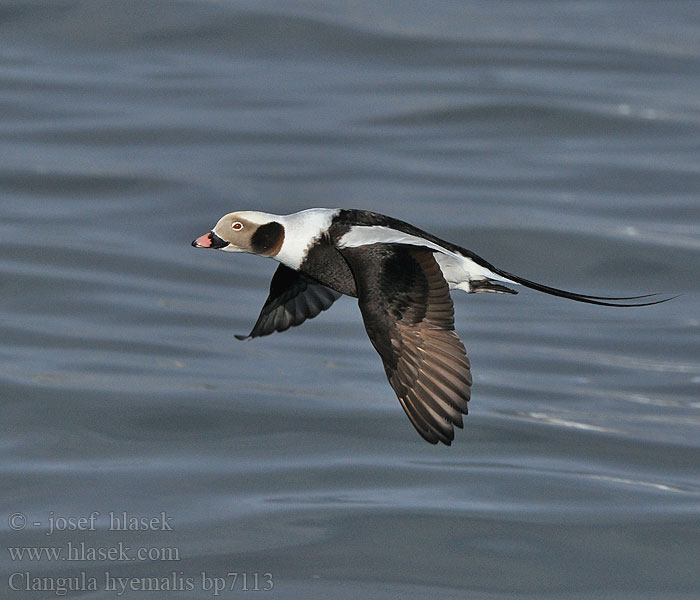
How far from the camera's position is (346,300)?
37.9ft

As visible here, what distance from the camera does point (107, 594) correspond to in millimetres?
6629

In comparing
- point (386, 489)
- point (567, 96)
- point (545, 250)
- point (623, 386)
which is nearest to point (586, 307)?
point (545, 250)

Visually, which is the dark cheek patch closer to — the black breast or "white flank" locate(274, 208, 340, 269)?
"white flank" locate(274, 208, 340, 269)

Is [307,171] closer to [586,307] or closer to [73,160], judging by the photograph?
[73,160]

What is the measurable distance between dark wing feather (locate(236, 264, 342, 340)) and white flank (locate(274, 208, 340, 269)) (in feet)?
2.29

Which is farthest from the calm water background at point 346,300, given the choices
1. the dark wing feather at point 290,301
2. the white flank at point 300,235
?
the white flank at point 300,235

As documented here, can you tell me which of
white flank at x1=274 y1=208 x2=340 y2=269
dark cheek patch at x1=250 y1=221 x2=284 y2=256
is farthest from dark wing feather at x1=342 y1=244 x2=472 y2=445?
dark cheek patch at x1=250 y1=221 x2=284 y2=256

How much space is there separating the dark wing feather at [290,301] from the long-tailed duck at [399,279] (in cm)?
65

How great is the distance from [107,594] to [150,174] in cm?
802

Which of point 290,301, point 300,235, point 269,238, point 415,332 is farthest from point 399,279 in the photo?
point 290,301

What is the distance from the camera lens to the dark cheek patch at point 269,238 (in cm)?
566

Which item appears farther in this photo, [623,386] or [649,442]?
[623,386]

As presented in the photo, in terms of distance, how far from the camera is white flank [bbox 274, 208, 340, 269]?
5.62 m

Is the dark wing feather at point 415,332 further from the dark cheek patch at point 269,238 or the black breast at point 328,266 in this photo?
the dark cheek patch at point 269,238
